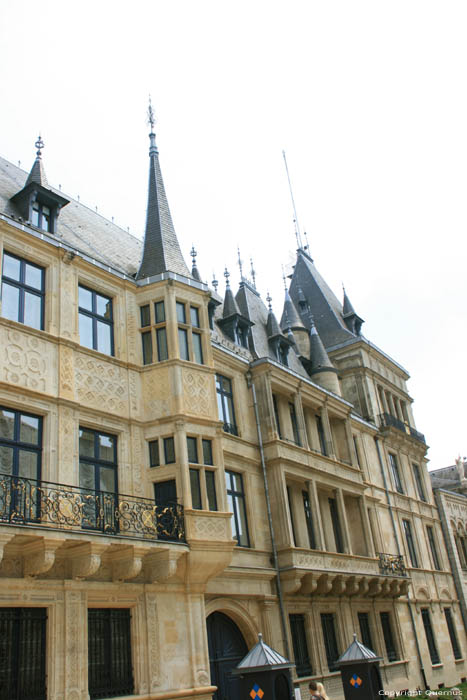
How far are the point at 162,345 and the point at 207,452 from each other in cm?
318

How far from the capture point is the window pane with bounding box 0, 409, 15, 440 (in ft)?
45.5

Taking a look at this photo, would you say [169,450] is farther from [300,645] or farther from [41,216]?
[300,645]

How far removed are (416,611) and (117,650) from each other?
18252 mm

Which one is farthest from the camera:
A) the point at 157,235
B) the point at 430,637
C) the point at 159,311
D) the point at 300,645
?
the point at 430,637

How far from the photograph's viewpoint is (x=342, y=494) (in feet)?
80.6

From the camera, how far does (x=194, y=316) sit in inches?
751

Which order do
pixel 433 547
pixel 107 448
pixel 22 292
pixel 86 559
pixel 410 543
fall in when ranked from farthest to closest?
pixel 433 547, pixel 410 543, pixel 107 448, pixel 22 292, pixel 86 559

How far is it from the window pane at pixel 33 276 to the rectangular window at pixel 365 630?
1649 centimetres

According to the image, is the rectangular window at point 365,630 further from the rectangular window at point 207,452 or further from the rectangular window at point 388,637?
the rectangular window at point 207,452

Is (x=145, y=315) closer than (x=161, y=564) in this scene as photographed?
No

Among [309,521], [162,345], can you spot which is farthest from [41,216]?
[309,521]

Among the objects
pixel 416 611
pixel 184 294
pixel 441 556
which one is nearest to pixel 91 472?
pixel 184 294

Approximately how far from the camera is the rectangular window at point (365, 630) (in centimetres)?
2352

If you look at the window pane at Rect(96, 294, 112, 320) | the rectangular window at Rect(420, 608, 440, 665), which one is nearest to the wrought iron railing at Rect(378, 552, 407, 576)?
the rectangular window at Rect(420, 608, 440, 665)
